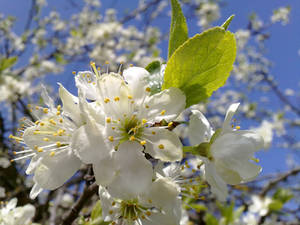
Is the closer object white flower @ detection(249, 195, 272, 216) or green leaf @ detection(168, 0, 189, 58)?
green leaf @ detection(168, 0, 189, 58)

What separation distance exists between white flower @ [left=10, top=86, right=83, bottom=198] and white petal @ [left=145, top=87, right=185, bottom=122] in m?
0.21

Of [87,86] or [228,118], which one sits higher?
[87,86]

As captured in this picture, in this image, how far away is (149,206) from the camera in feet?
2.81

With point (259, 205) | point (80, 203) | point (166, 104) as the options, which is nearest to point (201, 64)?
point (166, 104)

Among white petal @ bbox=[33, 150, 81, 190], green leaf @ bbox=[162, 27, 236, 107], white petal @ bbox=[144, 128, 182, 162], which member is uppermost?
green leaf @ bbox=[162, 27, 236, 107]

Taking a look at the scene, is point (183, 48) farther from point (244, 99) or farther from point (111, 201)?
point (244, 99)

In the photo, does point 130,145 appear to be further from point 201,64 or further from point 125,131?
point 201,64

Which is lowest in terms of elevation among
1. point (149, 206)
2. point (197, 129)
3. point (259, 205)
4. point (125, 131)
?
point (259, 205)

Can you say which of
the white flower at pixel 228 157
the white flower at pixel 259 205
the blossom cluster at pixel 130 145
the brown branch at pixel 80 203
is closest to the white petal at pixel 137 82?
the blossom cluster at pixel 130 145

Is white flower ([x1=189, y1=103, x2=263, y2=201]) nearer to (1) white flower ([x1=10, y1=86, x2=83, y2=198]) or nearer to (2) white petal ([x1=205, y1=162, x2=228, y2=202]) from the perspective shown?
(2) white petal ([x1=205, y1=162, x2=228, y2=202])

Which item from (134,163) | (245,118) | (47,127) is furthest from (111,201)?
(245,118)

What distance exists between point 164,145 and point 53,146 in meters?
0.34

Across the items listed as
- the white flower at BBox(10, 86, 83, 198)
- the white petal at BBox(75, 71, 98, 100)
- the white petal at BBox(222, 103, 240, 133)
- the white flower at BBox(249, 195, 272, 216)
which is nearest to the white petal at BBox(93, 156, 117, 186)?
the white flower at BBox(10, 86, 83, 198)

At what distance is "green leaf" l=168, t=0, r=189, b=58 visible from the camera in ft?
2.62
